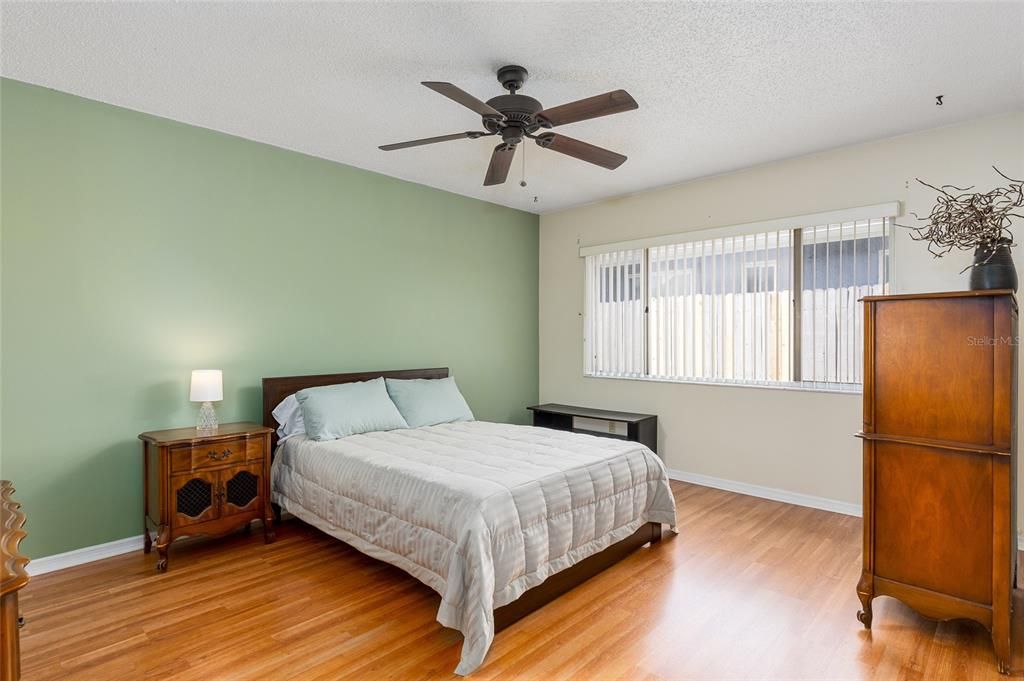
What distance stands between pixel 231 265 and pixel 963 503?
4.21 meters

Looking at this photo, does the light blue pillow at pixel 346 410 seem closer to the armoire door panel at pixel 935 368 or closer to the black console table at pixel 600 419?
the black console table at pixel 600 419

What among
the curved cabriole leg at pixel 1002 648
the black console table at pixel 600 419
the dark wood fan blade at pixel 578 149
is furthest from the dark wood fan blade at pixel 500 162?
the curved cabriole leg at pixel 1002 648

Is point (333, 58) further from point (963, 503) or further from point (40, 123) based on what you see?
point (963, 503)

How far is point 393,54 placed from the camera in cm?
261

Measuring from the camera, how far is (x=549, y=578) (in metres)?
2.62

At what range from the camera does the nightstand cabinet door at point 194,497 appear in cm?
304

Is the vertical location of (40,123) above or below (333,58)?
below

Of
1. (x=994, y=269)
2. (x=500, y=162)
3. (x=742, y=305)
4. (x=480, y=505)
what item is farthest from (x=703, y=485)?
(x=500, y=162)

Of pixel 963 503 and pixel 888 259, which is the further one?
pixel 888 259

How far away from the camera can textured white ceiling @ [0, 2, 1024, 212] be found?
7.53 feet

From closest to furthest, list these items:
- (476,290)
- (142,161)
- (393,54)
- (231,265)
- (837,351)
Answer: (393,54), (142,161), (231,265), (837,351), (476,290)

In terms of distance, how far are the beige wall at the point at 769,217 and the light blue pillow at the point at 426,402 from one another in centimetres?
174

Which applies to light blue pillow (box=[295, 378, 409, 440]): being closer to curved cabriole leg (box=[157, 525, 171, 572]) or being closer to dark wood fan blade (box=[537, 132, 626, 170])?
curved cabriole leg (box=[157, 525, 171, 572])

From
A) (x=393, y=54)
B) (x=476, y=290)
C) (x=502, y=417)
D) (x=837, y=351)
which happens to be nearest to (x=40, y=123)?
(x=393, y=54)
